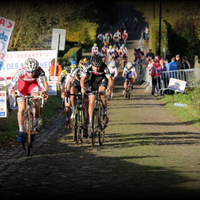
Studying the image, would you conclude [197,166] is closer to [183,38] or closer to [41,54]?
[41,54]

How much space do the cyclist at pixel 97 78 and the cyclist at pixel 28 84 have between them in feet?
3.73

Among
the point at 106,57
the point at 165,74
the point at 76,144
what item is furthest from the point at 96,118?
the point at 106,57

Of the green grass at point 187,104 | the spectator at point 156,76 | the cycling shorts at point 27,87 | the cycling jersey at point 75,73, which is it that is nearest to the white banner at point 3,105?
the cycling shorts at point 27,87

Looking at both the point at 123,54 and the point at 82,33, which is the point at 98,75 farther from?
the point at 82,33

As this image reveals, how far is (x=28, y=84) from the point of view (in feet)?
47.7

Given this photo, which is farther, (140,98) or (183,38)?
(183,38)

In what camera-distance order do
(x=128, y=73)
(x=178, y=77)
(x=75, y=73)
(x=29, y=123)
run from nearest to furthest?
(x=29, y=123), (x=75, y=73), (x=128, y=73), (x=178, y=77)

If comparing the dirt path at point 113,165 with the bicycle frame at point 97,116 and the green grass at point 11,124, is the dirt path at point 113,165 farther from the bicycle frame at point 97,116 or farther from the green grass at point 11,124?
the green grass at point 11,124

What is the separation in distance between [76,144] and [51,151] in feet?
4.08

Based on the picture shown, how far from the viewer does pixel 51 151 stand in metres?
14.5

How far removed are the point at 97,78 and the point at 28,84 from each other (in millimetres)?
1739

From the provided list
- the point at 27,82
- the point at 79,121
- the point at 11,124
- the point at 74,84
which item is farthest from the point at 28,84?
the point at 11,124

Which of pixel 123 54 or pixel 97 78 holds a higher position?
pixel 123 54

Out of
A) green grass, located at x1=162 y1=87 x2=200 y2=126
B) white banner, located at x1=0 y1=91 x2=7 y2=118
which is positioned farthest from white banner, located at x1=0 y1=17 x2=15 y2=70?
green grass, located at x1=162 y1=87 x2=200 y2=126
